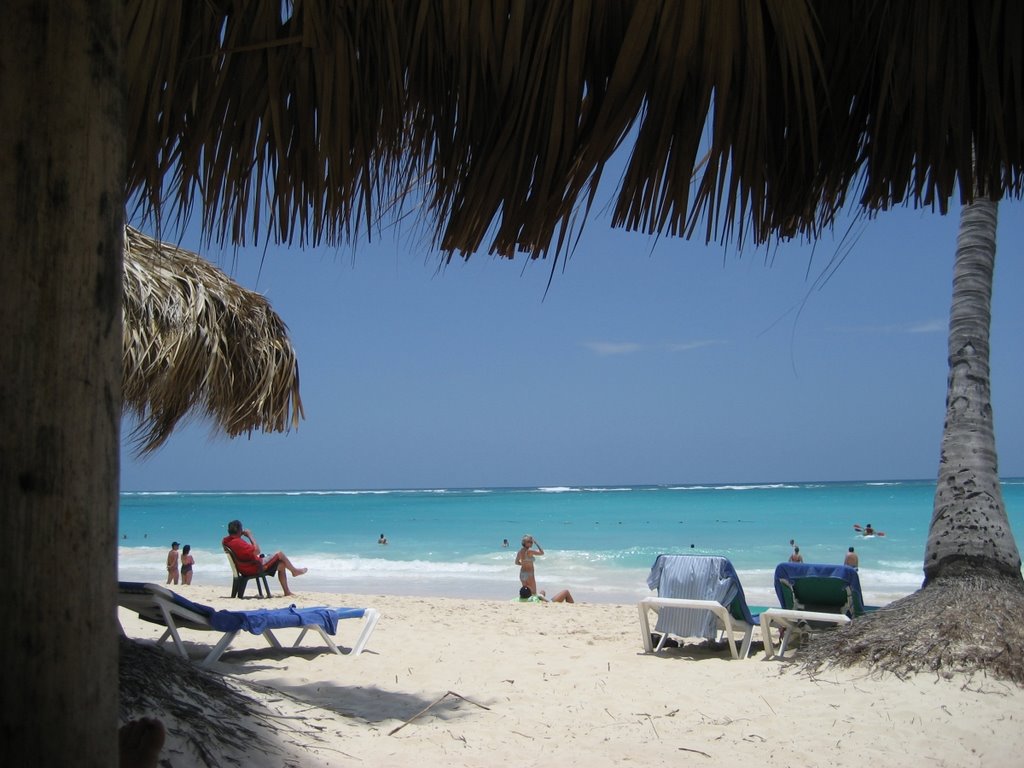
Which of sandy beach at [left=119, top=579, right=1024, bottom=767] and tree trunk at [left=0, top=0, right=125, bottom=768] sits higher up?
tree trunk at [left=0, top=0, right=125, bottom=768]

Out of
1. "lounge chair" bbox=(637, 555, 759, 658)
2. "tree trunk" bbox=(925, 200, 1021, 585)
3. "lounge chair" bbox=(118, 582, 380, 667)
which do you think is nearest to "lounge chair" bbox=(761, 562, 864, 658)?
"lounge chair" bbox=(637, 555, 759, 658)

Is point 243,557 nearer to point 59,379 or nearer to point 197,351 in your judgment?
point 197,351

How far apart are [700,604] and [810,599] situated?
1.01 metres

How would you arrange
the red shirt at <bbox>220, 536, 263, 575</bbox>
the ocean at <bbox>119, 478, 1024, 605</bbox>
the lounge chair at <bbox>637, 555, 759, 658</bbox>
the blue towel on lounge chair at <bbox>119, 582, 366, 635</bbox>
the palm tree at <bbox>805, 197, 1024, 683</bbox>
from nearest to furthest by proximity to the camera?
1. the palm tree at <bbox>805, 197, 1024, 683</bbox>
2. the blue towel on lounge chair at <bbox>119, 582, 366, 635</bbox>
3. the lounge chair at <bbox>637, 555, 759, 658</bbox>
4. the red shirt at <bbox>220, 536, 263, 575</bbox>
5. the ocean at <bbox>119, 478, 1024, 605</bbox>

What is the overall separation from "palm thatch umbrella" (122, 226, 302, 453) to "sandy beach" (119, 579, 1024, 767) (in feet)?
5.68

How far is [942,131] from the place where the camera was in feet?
6.33

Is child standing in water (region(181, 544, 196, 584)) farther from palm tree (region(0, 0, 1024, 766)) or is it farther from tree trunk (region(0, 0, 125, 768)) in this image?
tree trunk (region(0, 0, 125, 768))

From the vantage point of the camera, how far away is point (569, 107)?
6.32 ft

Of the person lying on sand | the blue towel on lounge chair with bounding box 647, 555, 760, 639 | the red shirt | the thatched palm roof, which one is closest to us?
the thatched palm roof

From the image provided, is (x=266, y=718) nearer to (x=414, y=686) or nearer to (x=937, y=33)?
(x=414, y=686)

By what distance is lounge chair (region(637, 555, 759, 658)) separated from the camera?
257 inches

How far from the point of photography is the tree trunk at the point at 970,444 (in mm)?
5879

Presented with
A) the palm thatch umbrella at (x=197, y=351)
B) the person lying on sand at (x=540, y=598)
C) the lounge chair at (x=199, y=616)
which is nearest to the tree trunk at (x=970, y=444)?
the lounge chair at (x=199, y=616)

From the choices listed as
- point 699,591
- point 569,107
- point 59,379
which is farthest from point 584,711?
point 59,379
